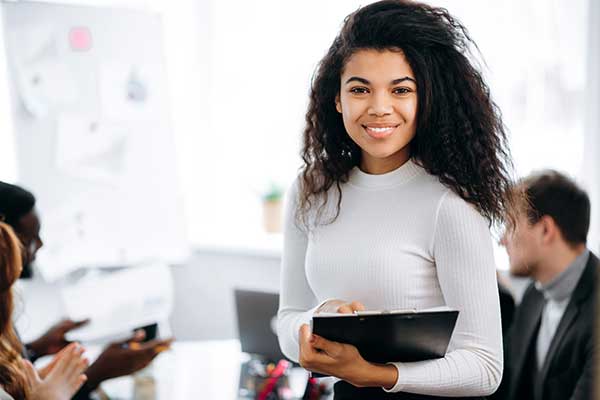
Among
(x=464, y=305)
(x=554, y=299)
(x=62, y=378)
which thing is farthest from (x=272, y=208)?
(x=464, y=305)

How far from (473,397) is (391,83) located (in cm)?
54

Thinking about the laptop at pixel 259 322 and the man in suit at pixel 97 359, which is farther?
the laptop at pixel 259 322

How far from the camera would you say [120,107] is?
2.64 metres

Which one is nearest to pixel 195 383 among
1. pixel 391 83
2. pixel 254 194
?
pixel 391 83

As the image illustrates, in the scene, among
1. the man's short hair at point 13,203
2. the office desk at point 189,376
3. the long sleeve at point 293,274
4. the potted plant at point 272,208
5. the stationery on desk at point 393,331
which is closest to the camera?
the stationery on desk at point 393,331

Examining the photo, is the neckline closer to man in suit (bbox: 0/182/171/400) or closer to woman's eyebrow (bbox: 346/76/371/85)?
woman's eyebrow (bbox: 346/76/371/85)

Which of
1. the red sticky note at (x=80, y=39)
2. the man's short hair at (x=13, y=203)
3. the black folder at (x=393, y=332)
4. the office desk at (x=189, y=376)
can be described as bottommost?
the office desk at (x=189, y=376)

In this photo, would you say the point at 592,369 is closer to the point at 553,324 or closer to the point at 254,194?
the point at 553,324

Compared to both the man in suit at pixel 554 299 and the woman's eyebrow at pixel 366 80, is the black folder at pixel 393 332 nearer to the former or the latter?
the woman's eyebrow at pixel 366 80

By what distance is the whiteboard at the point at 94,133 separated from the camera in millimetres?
2465

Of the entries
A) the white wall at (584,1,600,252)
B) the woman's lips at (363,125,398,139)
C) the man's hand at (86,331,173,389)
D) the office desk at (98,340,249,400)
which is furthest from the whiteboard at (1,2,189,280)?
the woman's lips at (363,125,398,139)

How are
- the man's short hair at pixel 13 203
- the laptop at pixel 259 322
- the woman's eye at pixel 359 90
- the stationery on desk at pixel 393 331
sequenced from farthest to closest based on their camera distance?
the laptop at pixel 259 322 < the man's short hair at pixel 13 203 < the woman's eye at pixel 359 90 < the stationery on desk at pixel 393 331

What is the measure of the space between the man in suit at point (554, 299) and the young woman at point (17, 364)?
3.57ft

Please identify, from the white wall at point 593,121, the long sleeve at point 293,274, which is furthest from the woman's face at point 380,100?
the white wall at point 593,121
